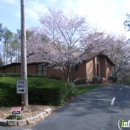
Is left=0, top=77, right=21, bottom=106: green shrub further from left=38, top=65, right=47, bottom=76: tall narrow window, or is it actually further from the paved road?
left=38, top=65, right=47, bottom=76: tall narrow window

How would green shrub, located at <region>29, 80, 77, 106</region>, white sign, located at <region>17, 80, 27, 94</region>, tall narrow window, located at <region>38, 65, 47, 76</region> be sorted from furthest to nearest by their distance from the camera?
tall narrow window, located at <region>38, 65, 47, 76</region>, green shrub, located at <region>29, 80, 77, 106</region>, white sign, located at <region>17, 80, 27, 94</region>

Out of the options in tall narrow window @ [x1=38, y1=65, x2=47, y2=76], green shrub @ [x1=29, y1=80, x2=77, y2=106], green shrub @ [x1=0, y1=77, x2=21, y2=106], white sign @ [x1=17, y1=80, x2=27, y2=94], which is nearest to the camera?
white sign @ [x1=17, y1=80, x2=27, y2=94]

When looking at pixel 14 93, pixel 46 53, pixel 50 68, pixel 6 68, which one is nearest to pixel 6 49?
pixel 6 68

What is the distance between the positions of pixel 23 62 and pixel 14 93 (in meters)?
1.54

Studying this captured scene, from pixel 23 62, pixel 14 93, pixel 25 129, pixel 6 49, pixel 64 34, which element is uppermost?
pixel 6 49

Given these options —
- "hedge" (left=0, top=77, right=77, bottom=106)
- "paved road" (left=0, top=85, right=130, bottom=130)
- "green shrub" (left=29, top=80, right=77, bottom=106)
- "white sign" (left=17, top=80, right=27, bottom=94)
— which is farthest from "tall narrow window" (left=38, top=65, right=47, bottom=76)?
"white sign" (left=17, top=80, right=27, bottom=94)

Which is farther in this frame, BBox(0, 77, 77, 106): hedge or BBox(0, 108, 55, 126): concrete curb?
BBox(0, 77, 77, 106): hedge

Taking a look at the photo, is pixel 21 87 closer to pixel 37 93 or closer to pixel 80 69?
pixel 37 93

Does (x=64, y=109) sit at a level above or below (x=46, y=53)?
below

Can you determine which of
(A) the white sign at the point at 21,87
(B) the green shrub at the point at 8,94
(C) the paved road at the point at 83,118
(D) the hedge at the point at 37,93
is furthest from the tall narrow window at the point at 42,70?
(A) the white sign at the point at 21,87

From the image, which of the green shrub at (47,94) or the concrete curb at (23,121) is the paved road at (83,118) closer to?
the concrete curb at (23,121)

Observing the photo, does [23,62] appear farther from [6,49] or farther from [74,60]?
[6,49]

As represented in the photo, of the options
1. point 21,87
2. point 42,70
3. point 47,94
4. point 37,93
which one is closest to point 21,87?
point 21,87

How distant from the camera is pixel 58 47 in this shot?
707 inches
